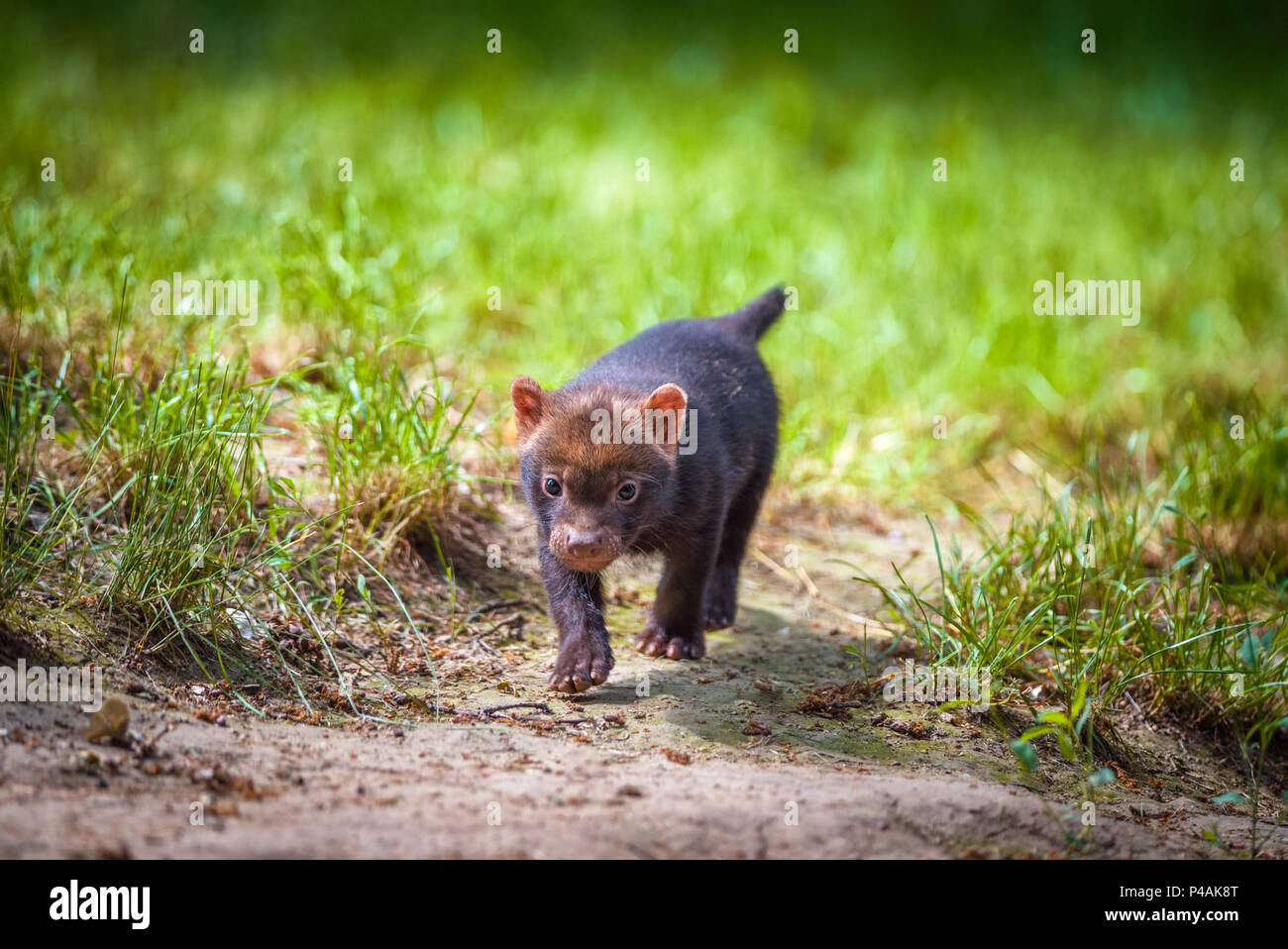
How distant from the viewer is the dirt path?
2.74 meters

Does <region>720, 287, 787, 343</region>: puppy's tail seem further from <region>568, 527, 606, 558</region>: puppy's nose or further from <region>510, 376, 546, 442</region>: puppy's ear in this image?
<region>568, 527, 606, 558</region>: puppy's nose

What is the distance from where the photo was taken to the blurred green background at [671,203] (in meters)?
6.09

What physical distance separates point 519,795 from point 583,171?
6.48m

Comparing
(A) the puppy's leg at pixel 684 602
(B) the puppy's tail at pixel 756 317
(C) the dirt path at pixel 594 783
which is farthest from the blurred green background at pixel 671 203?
(C) the dirt path at pixel 594 783

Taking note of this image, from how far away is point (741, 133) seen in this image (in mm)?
9859

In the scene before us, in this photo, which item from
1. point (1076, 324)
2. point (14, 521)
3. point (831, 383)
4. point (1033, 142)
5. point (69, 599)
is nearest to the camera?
point (69, 599)

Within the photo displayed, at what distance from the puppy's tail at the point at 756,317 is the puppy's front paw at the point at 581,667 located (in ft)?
6.20

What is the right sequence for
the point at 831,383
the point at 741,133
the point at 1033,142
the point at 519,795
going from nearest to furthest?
the point at 519,795
the point at 831,383
the point at 741,133
the point at 1033,142

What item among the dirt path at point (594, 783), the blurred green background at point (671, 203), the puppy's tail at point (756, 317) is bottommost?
the dirt path at point (594, 783)

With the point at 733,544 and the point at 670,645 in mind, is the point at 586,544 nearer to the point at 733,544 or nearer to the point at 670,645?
the point at 670,645

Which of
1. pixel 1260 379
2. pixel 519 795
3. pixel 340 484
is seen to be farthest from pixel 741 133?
pixel 519 795

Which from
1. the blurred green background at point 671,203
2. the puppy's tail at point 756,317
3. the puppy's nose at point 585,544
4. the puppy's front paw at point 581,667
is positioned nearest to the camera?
the puppy's nose at point 585,544

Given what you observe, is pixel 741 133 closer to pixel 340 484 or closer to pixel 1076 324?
pixel 1076 324

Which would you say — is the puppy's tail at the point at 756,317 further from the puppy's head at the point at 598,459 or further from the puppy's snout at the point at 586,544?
the puppy's snout at the point at 586,544
